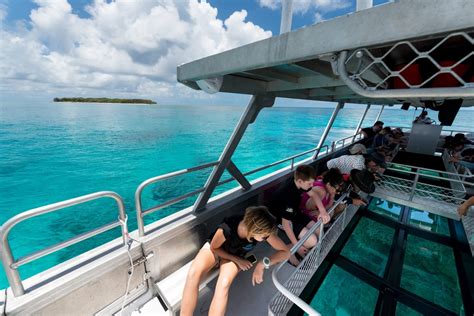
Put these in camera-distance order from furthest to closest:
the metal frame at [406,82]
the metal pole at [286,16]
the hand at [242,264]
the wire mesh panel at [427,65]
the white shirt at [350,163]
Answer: the white shirt at [350,163]
the hand at [242,264]
the metal pole at [286,16]
the wire mesh panel at [427,65]
the metal frame at [406,82]

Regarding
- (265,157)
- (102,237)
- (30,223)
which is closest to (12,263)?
(102,237)

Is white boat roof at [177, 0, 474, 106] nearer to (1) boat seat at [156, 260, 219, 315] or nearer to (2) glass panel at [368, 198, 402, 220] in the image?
(1) boat seat at [156, 260, 219, 315]

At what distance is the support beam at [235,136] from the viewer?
234cm

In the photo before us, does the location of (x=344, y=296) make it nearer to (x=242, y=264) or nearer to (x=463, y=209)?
(x=242, y=264)

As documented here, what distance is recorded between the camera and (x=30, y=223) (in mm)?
5945

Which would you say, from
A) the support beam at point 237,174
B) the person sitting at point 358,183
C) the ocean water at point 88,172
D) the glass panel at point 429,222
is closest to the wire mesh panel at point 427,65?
the support beam at point 237,174

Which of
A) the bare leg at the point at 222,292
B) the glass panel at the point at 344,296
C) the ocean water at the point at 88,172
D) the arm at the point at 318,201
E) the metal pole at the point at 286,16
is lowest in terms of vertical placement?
the ocean water at the point at 88,172

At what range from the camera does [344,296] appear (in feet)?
7.49

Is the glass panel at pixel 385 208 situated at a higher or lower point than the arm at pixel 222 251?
lower

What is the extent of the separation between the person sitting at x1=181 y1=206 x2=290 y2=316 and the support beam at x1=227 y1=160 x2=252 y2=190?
3.21 ft

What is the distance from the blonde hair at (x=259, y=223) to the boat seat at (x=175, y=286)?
723 mm

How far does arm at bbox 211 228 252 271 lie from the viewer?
1748 mm

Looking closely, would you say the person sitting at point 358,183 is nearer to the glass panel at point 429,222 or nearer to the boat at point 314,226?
the boat at point 314,226

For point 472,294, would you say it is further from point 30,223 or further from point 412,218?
point 30,223
